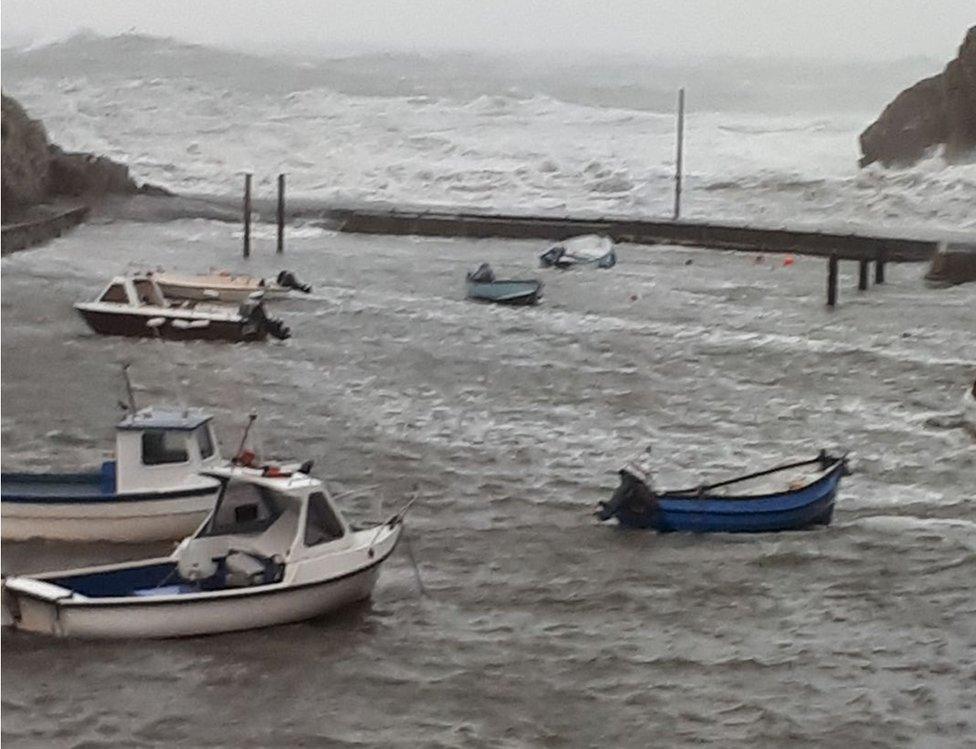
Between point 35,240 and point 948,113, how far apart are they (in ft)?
39.4

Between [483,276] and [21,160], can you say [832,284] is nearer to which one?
[483,276]

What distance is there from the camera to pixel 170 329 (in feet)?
34.3

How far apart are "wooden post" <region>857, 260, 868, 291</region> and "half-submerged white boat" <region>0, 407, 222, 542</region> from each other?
8.29m

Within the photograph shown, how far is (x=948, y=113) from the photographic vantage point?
20.6 metres

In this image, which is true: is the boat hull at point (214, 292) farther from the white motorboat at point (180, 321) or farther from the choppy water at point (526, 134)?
the choppy water at point (526, 134)

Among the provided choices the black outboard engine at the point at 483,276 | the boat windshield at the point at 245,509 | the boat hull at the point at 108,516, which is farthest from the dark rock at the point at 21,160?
the boat windshield at the point at 245,509

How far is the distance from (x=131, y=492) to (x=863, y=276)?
8.86 m

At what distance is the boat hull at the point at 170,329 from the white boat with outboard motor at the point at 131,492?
12.5 feet

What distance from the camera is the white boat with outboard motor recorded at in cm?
616

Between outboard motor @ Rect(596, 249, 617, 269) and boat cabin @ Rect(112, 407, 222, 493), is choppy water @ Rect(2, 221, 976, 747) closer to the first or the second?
boat cabin @ Rect(112, 407, 222, 493)

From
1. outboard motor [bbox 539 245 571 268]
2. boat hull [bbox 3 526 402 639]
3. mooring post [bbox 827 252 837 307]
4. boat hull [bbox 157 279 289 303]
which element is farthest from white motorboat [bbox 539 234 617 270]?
boat hull [bbox 3 526 402 639]

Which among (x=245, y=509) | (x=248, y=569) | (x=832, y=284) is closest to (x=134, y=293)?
(x=832, y=284)

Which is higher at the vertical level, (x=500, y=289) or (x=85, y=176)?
(x=85, y=176)

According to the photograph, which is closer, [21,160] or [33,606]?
[33,606]
